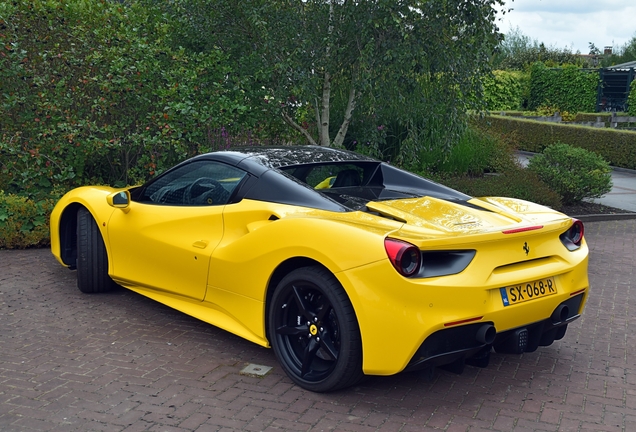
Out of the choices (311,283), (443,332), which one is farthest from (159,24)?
(443,332)

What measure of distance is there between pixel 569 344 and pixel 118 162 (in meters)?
6.66

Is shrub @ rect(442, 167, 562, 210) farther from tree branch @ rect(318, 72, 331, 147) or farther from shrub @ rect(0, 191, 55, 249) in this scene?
shrub @ rect(0, 191, 55, 249)

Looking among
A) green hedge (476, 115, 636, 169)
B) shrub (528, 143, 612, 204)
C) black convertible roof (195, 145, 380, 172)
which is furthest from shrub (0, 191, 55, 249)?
A: green hedge (476, 115, 636, 169)

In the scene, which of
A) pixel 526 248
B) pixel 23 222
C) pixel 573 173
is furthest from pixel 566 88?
pixel 526 248

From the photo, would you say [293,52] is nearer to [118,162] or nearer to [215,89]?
[215,89]

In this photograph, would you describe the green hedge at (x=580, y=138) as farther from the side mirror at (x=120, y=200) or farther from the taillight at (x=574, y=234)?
the side mirror at (x=120, y=200)

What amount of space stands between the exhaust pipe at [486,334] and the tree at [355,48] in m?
5.59

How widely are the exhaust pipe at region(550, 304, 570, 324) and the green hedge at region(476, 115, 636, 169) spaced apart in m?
12.7

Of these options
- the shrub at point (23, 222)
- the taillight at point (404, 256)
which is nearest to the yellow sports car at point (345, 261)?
the taillight at point (404, 256)

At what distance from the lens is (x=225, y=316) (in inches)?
191

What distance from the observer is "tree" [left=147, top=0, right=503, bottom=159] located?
914 centimetres

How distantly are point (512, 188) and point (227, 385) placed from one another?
756 centimetres

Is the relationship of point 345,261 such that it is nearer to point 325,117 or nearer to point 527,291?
point 527,291

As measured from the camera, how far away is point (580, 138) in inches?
784
